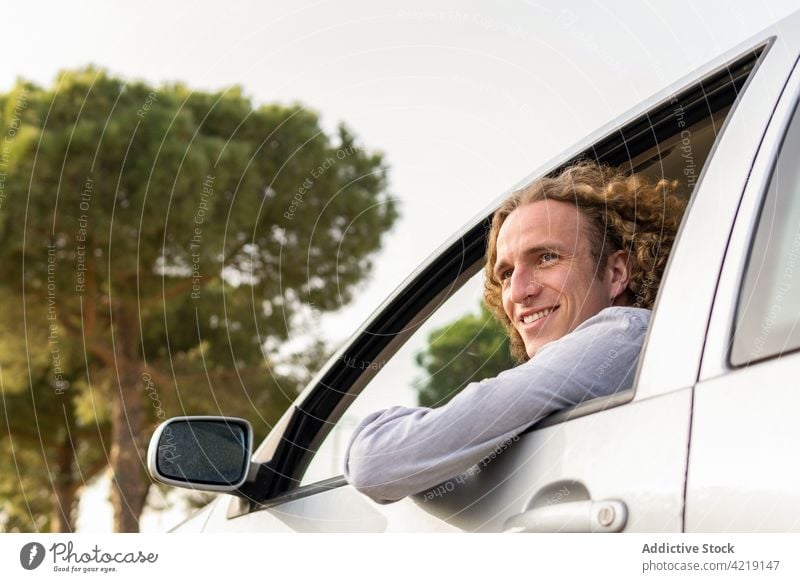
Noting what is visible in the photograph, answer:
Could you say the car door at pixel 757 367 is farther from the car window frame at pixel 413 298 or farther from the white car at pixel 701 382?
the car window frame at pixel 413 298

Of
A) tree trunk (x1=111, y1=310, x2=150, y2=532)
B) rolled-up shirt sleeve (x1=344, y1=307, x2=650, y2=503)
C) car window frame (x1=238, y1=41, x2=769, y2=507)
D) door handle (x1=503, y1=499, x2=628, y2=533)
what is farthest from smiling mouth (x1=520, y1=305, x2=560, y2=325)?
tree trunk (x1=111, y1=310, x2=150, y2=532)

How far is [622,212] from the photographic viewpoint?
216 centimetres

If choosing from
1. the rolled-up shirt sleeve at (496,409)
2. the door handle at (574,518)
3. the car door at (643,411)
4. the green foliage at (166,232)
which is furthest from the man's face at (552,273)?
the green foliage at (166,232)

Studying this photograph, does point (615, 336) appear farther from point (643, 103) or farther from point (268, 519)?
point (268, 519)

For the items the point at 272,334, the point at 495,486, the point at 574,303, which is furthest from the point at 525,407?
the point at 272,334

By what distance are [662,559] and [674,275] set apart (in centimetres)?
43

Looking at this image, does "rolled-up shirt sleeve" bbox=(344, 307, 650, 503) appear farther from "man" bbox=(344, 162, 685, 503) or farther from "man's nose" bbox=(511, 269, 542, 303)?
"man's nose" bbox=(511, 269, 542, 303)

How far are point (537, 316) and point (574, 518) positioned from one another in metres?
0.84

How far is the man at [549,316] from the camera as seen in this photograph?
5.10ft

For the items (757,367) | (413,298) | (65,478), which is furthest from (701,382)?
(65,478)

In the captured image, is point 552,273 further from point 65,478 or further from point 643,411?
point 65,478

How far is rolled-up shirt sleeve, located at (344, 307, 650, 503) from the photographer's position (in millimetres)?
1536

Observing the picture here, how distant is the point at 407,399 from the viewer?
103 inches

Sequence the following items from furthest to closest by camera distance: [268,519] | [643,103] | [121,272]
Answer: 1. [121,272]
2. [268,519]
3. [643,103]
